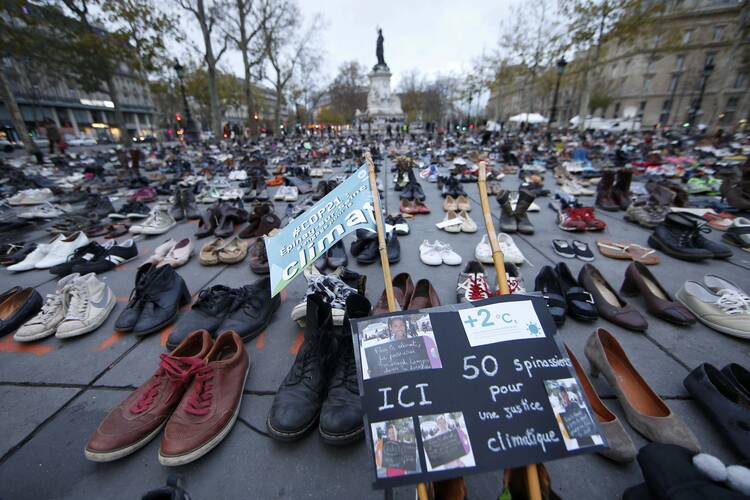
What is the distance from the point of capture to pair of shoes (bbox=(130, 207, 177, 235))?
4.59 metres

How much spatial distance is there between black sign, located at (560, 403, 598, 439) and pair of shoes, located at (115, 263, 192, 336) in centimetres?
282

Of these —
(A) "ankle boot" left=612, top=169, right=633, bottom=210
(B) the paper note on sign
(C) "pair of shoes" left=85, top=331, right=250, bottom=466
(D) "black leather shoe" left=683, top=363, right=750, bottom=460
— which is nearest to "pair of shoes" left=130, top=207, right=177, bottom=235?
(C) "pair of shoes" left=85, top=331, right=250, bottom=466

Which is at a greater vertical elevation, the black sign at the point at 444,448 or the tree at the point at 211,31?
the tree at the point at 211,31

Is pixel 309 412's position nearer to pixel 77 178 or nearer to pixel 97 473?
pixel 97 473

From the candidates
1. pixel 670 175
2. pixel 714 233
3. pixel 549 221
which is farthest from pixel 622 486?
pixel 670 175

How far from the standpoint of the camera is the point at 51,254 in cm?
367

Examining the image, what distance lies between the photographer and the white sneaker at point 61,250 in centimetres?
356

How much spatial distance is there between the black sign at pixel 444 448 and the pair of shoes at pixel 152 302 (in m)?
2.44

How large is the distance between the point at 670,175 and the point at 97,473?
11702 mm

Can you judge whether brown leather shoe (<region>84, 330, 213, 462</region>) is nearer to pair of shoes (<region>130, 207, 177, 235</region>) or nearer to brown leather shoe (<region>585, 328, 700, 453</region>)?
brown leather shoe (<region>585, 328, 700, 453</region>)

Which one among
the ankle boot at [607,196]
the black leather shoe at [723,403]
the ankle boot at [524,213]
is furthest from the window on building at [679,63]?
the black leather shoe at [723,403]

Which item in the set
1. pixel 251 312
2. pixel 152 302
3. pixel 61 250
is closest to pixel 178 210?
pixel 61 250

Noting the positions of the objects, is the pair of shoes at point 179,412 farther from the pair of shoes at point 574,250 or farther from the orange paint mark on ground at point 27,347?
the pair of shoes at point 574,250

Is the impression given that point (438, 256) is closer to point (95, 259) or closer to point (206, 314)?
point (206, 314)
